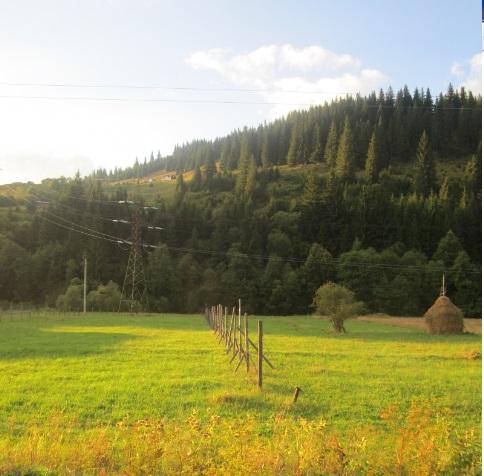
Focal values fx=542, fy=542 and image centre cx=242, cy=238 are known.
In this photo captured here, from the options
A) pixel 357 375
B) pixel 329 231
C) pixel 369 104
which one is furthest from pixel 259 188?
pixel 357 375

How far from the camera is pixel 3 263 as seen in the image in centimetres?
9388

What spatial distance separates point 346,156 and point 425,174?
2107 cm

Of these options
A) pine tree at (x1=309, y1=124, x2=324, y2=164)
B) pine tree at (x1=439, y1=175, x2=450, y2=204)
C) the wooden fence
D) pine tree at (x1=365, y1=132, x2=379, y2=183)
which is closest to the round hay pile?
the wooden fence

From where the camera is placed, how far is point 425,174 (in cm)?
13600

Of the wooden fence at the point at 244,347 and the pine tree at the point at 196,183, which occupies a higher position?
the pine tree at the point at 196,183

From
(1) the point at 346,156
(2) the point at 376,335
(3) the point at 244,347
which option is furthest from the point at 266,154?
(3) the point at 244,347

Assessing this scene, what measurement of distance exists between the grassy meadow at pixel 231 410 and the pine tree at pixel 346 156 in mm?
118824

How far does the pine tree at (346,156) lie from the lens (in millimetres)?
143750

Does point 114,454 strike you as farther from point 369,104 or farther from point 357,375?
point 369,104

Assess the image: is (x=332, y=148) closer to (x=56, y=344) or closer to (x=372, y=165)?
(x=372, y=165)

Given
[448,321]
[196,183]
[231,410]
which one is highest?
[196,183]

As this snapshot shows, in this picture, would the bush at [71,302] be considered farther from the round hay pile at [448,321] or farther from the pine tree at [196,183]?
the pine tree at [196,183]

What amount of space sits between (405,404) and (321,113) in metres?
183

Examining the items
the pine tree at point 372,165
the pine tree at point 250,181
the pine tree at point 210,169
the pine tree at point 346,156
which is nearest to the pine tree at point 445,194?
the pine tree at point 372,165
